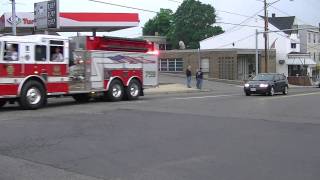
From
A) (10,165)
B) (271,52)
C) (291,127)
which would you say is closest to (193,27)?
(271,52)

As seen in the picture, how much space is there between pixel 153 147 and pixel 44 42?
35.0 ft

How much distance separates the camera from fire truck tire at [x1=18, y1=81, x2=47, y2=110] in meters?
19.7

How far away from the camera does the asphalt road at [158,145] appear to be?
8.83 meters

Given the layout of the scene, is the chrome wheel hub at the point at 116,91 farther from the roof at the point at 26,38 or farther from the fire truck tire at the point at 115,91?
the roof at the point at 26,38

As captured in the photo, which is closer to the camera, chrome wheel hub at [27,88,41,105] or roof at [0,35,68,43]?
roof at [0,35,68,43]

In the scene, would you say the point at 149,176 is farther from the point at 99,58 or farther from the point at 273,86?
the point at 273,86

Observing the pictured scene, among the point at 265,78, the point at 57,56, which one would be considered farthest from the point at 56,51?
the point at 265,78

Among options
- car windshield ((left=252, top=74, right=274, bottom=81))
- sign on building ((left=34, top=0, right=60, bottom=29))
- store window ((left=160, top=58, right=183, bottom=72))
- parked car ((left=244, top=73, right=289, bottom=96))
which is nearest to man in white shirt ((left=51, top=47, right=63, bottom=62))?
sign on building ((left=34, top=0, right=60, bottom=29))

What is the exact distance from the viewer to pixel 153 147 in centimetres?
1124

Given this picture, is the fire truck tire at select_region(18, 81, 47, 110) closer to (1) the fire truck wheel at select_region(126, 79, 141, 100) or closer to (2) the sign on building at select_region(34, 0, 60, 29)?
(1) the fire truck wheel at select_region(126, 79, 141, 100)

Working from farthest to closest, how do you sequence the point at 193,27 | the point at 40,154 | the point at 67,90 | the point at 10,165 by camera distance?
the point at 193,27 → the point at 67,90 → the point at 40,154 → the point at 10,165

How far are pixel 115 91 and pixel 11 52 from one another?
6110 millimetres

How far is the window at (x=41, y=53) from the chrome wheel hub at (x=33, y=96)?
1154 millimetres

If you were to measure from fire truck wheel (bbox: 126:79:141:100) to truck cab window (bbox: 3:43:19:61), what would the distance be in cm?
667
